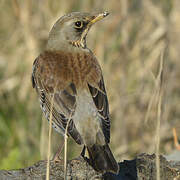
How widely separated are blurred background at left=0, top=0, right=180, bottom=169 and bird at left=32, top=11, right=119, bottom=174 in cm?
211

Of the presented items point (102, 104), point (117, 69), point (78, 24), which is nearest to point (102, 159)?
point (102, 104)

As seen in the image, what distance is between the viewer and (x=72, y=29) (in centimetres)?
662

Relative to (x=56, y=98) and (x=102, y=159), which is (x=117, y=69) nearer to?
(x=56, y=98)

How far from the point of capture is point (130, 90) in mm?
9383

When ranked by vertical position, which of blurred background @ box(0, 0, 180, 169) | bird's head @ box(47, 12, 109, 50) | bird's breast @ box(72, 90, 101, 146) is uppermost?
blurred background @ box(0, 0, 180, 169)

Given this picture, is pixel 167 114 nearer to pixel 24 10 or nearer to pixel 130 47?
pixel 130 47

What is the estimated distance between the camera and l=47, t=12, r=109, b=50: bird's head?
6.54 m

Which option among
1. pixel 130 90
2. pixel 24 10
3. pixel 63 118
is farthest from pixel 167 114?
pixel 63 118

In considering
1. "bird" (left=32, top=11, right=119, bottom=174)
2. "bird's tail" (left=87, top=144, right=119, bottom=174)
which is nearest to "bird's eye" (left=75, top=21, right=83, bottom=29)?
"bird" (left=32, top=11, right=119, bottom=174)

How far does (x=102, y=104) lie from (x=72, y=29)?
1.27m

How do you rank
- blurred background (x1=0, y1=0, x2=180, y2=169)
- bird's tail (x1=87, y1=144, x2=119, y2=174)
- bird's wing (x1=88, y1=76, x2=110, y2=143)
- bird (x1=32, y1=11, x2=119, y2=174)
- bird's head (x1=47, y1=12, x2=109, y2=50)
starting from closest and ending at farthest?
bird's tail (x1=87, y1=144, x2=119, y2=174) → bird (x1=32, y1=11, x2=119, y2=174) → bird's wing (x1=88, y1=76, x2=110, y2=143) → bird's head (x1=47, y1=12, x2=109, y2=50) → blurred background (x1=0, y1=0, x2=180, y2=169)

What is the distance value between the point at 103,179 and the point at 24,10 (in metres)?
5.30

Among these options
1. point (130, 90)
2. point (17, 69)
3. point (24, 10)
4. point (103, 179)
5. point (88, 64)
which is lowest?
point (103, 179)

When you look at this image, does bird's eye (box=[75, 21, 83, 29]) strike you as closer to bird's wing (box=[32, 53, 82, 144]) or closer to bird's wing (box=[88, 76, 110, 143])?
bird's wing (box=[32, 53, 82, 144])
